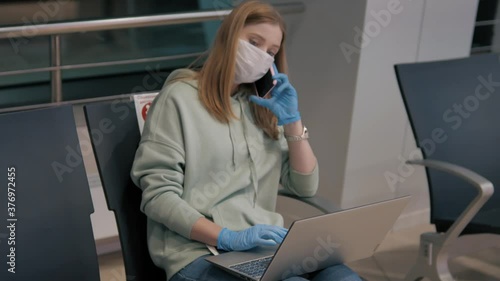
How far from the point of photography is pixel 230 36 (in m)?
2.08

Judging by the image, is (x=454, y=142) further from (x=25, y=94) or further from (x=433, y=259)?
(x=25, y=94)

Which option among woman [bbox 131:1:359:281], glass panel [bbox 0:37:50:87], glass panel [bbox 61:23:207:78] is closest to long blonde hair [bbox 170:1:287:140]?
woman [bbox 131:1:359:281]

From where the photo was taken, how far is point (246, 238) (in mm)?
1982

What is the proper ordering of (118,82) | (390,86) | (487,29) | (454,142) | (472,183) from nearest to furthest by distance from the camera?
(472,183), (454,142), (390,86), (487,29), (118,82)

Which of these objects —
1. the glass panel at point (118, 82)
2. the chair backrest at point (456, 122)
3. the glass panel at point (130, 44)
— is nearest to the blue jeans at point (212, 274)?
the chair backrest at point (456, 122)

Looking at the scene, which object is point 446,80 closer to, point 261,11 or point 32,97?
point 261,11

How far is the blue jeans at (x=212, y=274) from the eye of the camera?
194 centimetres

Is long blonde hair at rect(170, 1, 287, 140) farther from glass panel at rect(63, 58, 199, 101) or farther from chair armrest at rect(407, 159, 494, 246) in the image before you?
glass panel at rect(63, 58, 199, 101)

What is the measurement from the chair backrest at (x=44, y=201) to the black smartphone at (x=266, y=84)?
52 centimetres

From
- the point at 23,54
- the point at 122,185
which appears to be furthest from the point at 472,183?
the point at 23,54

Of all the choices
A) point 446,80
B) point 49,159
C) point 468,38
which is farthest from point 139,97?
point 468,38

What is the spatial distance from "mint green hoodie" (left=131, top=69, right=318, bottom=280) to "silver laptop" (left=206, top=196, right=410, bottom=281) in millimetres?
125

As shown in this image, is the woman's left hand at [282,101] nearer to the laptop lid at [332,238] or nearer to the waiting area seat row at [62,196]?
the waiting area seat row at [62,196]

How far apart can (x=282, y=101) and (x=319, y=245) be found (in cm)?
45
